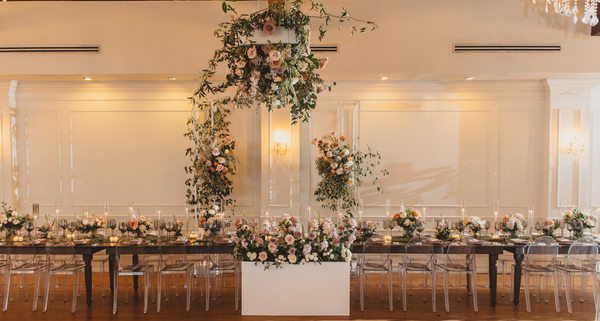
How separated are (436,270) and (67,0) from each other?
6.88 m

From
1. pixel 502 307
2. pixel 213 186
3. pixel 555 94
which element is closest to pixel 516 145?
pixel 555 94

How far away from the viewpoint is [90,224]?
16.6 ft

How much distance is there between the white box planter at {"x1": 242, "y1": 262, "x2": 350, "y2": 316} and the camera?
4043 millimetres

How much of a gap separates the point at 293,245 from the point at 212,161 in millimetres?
2631

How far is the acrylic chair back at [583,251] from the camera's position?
14.5ft

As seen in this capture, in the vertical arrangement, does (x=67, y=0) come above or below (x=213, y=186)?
above

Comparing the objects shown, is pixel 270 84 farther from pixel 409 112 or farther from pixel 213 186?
pixel 409 112

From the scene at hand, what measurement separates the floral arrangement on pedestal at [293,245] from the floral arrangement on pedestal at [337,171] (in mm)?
1645

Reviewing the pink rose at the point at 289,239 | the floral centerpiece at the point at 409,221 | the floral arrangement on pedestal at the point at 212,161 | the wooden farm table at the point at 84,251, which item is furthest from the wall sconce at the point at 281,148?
the wooden farm table at the point at 84,251

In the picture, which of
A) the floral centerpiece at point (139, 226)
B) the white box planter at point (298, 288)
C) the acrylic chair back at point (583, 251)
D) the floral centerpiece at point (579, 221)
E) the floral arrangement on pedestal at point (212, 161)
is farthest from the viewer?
the floral arrangement on pedestal at point (212, 161)

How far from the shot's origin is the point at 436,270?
4.65m

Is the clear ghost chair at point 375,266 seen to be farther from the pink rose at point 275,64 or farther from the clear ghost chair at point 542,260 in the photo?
the pink rose at point 275,64

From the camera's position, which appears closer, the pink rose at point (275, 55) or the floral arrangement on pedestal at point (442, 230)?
the pink rose at point (275, 55)

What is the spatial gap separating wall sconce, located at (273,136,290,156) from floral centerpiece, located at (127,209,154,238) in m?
2.36
